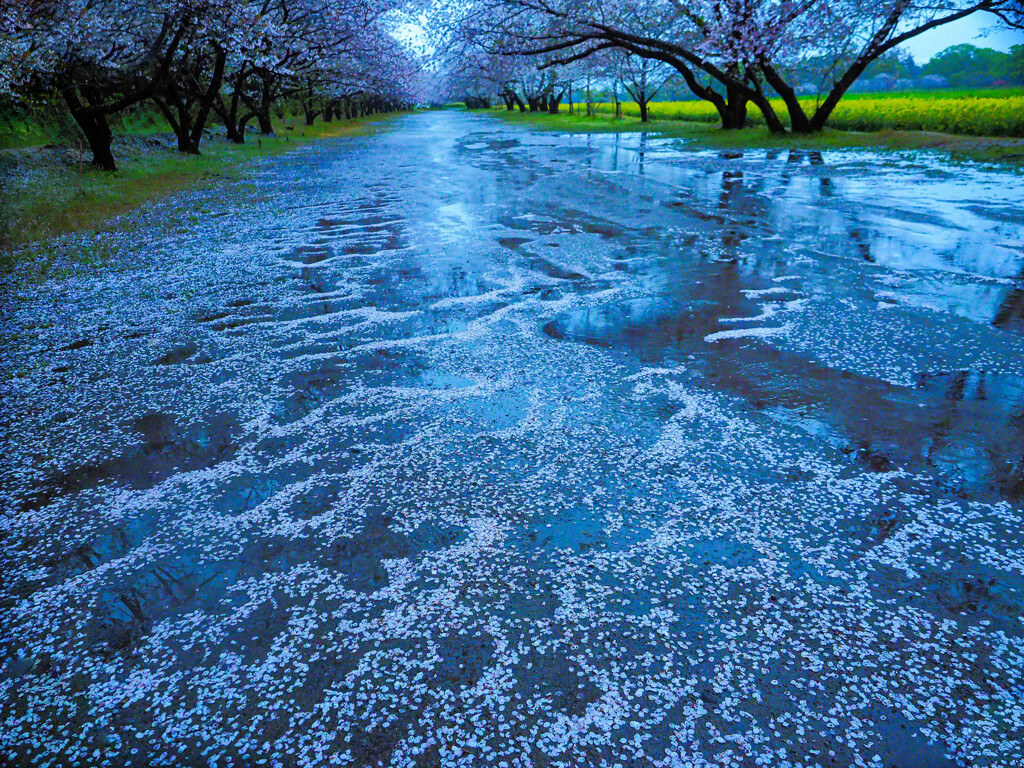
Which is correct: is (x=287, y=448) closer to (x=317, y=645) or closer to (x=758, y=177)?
(x=317, y=645)

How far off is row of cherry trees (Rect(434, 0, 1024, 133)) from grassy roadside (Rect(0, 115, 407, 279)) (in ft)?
26.9

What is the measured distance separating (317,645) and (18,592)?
1035mm

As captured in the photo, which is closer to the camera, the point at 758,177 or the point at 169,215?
the point at 169,215

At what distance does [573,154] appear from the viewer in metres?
15.9

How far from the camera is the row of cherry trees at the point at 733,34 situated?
571 inches

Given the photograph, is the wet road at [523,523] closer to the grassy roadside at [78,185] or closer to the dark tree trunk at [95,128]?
the grassy roadside at [78,185]

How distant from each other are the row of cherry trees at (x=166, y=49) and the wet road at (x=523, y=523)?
33.3 feet

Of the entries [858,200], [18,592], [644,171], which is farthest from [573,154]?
[18,592]

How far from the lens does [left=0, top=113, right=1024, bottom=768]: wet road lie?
1477 millimetres

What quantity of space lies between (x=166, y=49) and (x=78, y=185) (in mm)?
9290

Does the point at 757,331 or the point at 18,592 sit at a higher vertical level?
the point at 757,331

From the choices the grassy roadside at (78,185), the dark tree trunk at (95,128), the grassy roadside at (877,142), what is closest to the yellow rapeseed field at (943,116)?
the grassy roadside at (877,142)

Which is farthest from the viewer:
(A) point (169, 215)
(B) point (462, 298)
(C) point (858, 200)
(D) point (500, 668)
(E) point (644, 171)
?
(E) point (644, 171)

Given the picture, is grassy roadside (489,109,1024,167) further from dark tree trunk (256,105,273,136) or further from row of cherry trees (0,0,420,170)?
dark tree trunk (256,105,273,136)
